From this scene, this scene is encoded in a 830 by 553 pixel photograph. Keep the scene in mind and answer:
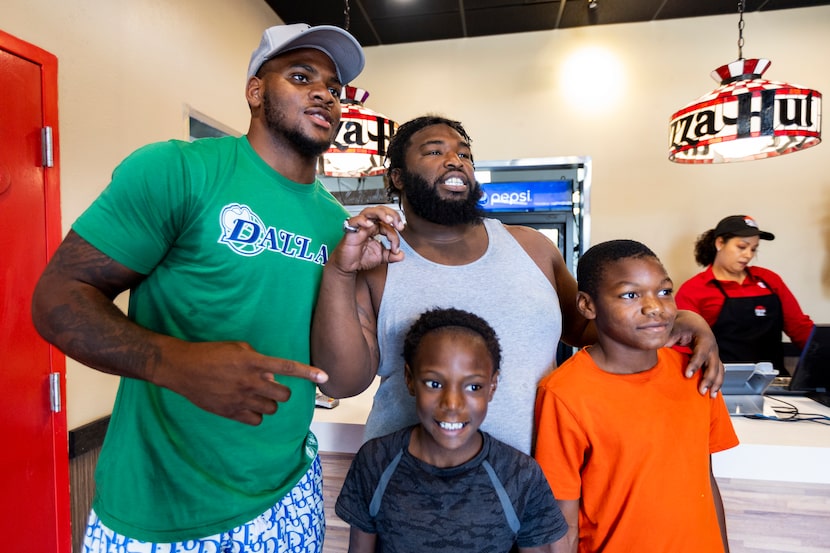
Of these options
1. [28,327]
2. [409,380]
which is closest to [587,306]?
[409,380]

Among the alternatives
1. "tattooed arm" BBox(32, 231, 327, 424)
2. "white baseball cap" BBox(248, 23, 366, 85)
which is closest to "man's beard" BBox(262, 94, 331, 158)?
"white baseball cap" BBox(248, 23, 366, 85)

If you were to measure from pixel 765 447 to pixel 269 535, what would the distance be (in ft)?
4.79

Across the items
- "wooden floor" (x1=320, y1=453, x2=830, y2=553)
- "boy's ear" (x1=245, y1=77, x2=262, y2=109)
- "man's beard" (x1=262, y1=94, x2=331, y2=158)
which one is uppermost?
"boy's ear" (x1=245, y1=77, x2=262, y2=109)

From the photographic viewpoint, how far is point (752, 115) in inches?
73.3

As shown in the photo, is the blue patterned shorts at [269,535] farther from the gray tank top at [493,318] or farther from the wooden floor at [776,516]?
the wooden floor at [776,516]

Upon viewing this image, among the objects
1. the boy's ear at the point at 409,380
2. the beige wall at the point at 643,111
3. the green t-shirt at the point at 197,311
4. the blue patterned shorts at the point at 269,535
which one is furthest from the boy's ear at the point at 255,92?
the beige wall at the point at 643,111

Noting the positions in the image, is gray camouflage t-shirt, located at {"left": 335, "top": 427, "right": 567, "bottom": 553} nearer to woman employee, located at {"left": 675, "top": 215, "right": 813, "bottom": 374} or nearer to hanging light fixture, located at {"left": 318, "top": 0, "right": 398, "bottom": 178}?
hanging light fixture, located at {"left": 318, "top": 0, "right": 398, "bottom": 178}

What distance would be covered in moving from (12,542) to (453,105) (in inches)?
153

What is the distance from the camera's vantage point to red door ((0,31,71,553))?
1.70 meters

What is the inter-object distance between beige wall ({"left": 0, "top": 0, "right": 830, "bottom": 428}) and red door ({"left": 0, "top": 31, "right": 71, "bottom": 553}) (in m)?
0.82

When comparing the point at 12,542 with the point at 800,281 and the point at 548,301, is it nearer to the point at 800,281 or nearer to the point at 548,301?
the point at 548,301

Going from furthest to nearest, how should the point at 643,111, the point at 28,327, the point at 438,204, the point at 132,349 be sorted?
the point at 643,111, the point at 28,327, the point at 438,204, the point at 132,349

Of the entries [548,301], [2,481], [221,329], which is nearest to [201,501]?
[221,329]

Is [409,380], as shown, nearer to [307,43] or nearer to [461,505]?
[461,505]
